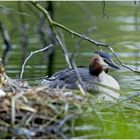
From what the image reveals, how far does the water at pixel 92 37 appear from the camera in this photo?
9.62m

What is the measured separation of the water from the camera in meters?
9.62

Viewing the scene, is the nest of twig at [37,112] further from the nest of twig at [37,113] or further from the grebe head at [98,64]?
the grebe head at [98,64]

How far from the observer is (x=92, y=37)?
43.9 ft

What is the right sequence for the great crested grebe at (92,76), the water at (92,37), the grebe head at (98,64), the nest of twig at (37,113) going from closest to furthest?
the nest of twig at (37,113)
the great crested grebe at (92,76)
the grebe head at (98,64)
the water at (92,37)

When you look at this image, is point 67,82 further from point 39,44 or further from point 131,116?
point 39,44

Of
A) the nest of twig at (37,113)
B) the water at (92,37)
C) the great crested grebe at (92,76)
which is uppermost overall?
the nest of twig at (37,113)

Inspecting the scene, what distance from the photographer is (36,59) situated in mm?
11430

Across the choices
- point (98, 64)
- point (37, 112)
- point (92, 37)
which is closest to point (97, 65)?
point (98, 64)

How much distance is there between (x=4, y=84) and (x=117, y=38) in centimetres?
632

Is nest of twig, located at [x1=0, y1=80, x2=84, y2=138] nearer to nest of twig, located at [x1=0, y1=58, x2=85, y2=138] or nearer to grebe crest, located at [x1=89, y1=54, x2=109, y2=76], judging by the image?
nest of twig, located at [x1=0, y1=58, x2=85, y2=138]

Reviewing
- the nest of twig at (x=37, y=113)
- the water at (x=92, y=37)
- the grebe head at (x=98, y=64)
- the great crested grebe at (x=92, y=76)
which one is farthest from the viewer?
the water at (x=92, y=37)

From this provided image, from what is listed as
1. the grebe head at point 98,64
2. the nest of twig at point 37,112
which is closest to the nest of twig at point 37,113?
the nest of twig at point 37,112

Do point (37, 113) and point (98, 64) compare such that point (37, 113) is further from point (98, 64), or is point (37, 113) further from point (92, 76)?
point (98, 64)

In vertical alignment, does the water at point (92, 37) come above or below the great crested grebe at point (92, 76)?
below
